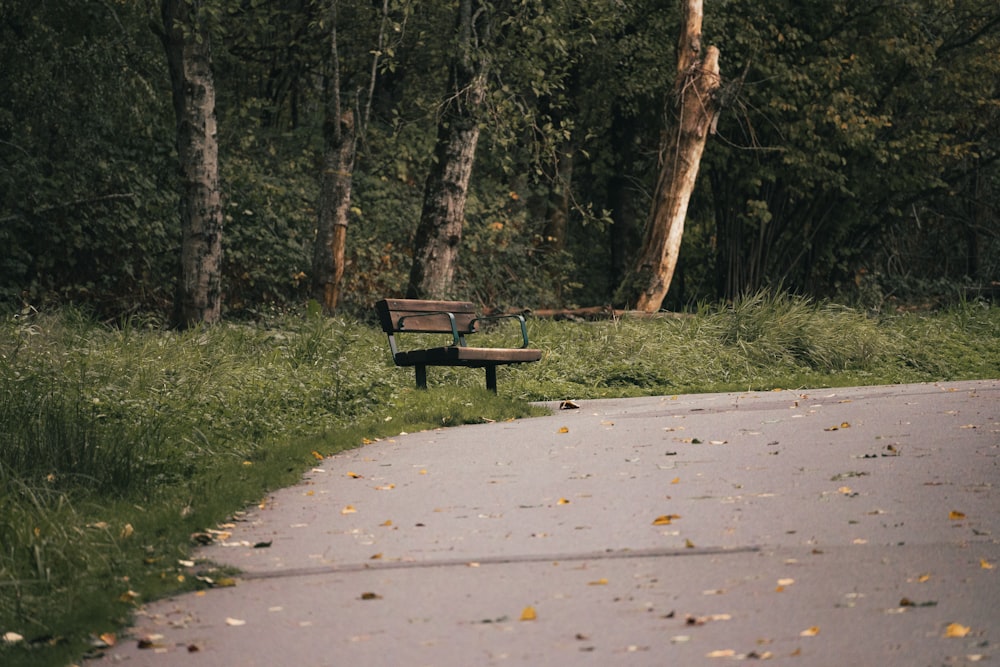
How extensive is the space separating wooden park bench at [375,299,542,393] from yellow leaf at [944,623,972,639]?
7204mm

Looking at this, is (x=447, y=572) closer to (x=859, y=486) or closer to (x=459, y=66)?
(x=859, y=486)

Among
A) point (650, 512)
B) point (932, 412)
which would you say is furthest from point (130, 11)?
point (650, 512)

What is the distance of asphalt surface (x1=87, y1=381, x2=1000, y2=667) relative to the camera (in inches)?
171

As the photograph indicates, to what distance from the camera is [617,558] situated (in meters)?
5.52

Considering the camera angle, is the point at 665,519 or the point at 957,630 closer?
the point at 957,630

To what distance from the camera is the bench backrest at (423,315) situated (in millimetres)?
12477

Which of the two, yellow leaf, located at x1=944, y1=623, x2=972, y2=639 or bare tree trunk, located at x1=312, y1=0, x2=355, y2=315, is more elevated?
bare tree trunk, located at x1=312, y1=0, x2=355, y2=315

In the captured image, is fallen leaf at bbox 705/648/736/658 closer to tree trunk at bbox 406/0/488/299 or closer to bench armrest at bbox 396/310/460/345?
bench armrest at bbox 396/310/460/345

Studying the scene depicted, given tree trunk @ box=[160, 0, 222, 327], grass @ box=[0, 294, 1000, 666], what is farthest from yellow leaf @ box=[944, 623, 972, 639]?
tree trunk @ box=[160, 0, 222, 327]

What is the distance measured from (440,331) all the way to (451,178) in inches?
210

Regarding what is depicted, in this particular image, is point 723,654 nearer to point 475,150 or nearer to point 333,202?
point 333,202

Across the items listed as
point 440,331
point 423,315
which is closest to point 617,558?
point 423,315

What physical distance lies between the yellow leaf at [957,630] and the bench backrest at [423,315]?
840 cm

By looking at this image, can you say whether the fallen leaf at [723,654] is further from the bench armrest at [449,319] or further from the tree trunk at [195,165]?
the tree trunk at [195,165]
